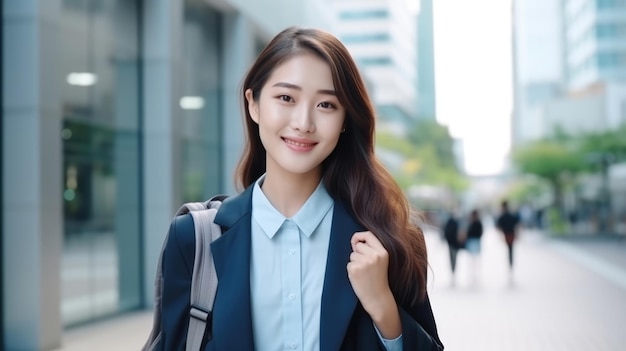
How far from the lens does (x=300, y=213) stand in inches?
78.7

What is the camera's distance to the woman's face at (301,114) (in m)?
1.92

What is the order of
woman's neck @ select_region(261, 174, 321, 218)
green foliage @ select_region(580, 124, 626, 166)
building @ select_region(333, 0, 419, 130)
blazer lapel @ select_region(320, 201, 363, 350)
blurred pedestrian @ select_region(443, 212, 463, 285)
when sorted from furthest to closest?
building @ select_region(333, 0, 419, 130)
green foliage @ select_region(580, 124, 626, 166)
blurred pedestrian @ select_region(443, 212, 463, 285)
woman's neck @ select_region(261, 174, 321, 218)
blazer lapel @ select_region(320, 201, 363, 350)

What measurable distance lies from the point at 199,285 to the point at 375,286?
0.44 m

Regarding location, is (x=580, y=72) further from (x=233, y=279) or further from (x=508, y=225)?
(x=233, y=279)

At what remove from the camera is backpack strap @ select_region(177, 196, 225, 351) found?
6.15 feet

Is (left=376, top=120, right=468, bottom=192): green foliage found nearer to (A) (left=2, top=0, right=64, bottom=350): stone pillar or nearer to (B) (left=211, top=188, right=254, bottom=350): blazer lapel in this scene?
(A) (left=2, top=0, right=64, bottom=350): stone pillar

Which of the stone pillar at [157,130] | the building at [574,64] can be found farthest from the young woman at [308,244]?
the building at [574,64]

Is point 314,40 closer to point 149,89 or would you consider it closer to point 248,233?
point 248,233

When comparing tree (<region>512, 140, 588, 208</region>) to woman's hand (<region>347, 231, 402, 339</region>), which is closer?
woman's hand (<region>347, 231, 402, 339</region>)

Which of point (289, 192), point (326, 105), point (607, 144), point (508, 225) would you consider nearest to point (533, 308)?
point (508, 225)

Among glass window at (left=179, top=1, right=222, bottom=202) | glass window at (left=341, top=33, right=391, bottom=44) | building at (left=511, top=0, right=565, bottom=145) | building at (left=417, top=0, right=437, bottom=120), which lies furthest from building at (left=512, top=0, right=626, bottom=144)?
glass window at (left=179, top=1, right=222, bottom=202)

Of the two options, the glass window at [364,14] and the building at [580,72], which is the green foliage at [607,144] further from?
the glass window at [364,14]

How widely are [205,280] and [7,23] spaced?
25.5 feet

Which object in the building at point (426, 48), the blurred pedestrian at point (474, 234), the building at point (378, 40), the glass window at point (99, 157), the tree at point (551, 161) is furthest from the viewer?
the building at point (426, 48)
